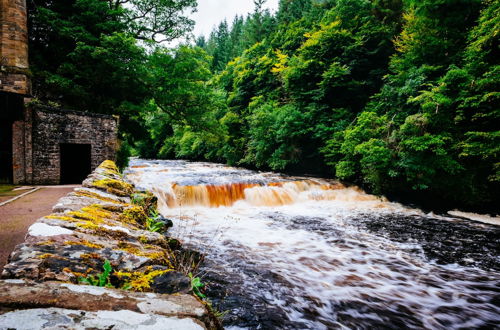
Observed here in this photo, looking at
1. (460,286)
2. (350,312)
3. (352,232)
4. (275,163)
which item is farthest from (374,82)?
(350,312)

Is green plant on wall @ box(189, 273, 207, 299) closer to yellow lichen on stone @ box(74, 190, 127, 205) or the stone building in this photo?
yellow lichen on stone @ box(74, 190, 127, 205)

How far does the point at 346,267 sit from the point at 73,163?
42.3 feet

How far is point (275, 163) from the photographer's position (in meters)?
18.2

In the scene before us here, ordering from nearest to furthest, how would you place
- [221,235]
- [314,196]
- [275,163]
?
1. [221,235]
2. [314,196]
3. [275,163]

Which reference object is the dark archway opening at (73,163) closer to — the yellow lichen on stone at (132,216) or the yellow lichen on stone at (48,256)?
the yellow lichen on stone at (132,216)

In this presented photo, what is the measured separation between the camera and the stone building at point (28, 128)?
924cm

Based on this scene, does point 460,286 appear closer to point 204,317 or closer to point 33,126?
point 204,317

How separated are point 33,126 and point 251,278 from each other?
10.3 m

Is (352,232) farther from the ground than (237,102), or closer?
closer

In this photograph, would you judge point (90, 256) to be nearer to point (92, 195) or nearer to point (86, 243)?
point (86, 243)

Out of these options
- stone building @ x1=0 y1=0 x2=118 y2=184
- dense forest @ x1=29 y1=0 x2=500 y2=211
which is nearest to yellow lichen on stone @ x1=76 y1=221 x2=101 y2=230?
stone building @ x1=0 y1=0 x2=118 y2=184

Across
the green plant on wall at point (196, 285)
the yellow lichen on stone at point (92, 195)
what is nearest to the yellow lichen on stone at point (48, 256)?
the green plant on wall at point (196, 285)

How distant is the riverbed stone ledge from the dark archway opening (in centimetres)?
1106

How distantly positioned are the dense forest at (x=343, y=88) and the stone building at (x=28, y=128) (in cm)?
149
